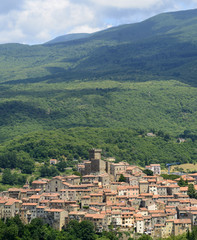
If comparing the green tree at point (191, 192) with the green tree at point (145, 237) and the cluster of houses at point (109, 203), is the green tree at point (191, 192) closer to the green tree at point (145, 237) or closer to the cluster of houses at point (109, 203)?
the cluster of houses at point (109, 203)

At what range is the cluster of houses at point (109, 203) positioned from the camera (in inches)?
3086

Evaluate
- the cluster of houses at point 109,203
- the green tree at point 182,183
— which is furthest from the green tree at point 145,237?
the green tree at point 182,183

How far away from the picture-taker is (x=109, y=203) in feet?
266

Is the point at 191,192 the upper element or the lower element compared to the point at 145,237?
upper

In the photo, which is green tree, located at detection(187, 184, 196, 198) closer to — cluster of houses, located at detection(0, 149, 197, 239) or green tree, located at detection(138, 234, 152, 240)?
cluster of houses, located at detection(0, 149, 197, 239)

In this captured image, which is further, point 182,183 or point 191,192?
point 182,183

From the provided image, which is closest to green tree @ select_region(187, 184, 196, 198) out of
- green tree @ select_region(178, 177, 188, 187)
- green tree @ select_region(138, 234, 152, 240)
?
green tree @ select_region(178, 177, 188, 187)

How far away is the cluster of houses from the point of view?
257 ft

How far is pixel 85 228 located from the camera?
2990 inches

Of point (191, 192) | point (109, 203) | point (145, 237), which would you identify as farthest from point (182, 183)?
point (145, 237)

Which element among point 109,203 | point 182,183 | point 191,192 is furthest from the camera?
point 182,183

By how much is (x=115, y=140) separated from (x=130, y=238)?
8541 cm

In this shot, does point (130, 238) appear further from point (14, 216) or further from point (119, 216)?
point (14, 216)

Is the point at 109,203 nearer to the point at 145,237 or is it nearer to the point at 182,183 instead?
the point at 145,237
